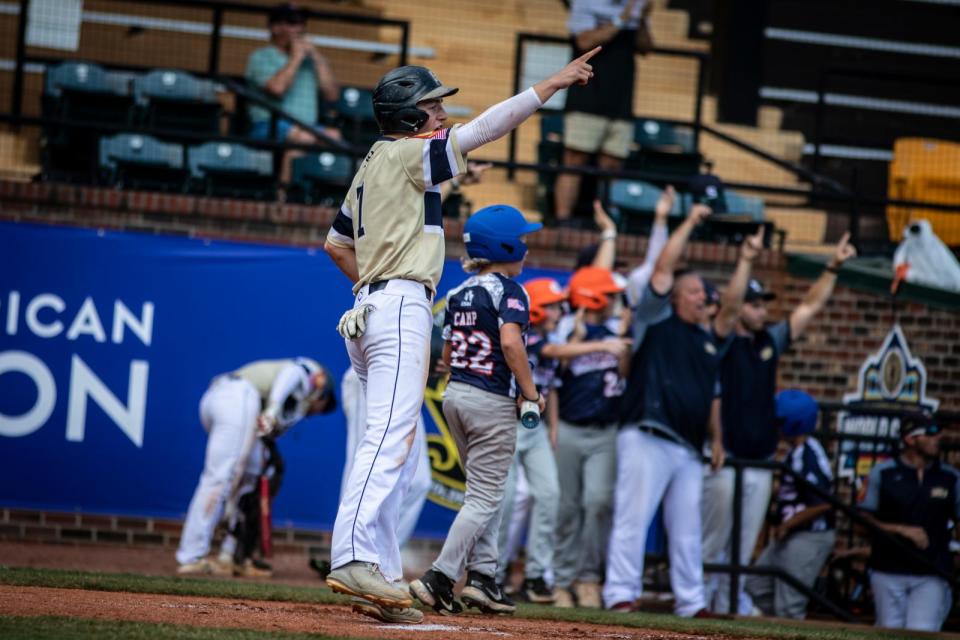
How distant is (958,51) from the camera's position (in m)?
15.4

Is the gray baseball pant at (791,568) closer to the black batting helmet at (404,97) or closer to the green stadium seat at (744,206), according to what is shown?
the green stadium seat at (744,206)

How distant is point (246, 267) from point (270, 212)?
51 cm

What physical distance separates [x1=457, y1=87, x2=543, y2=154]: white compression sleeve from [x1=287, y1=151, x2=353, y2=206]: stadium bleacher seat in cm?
595

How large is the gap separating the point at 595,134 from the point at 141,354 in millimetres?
4211

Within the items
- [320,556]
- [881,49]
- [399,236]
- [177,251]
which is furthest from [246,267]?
[881,49]

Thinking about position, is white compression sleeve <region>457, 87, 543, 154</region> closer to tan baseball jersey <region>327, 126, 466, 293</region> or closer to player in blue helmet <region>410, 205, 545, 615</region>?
tan baseball jersey <region>327, 126, 466, 293</region>

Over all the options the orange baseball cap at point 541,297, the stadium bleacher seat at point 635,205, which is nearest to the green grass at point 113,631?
the orange baseball cap at point 541,297

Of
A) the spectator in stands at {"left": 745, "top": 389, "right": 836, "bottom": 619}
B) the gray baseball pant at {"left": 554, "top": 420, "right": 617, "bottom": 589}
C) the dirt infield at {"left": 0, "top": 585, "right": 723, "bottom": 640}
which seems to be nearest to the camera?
the dirt infield at {"left": 0, "top": 585, "right": 723, "bottom": 640}

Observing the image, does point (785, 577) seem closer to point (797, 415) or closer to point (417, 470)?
point (797, 415)

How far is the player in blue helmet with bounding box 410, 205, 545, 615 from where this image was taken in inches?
237

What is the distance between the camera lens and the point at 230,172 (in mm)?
10898

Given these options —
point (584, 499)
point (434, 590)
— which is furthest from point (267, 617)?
point (584, 499)

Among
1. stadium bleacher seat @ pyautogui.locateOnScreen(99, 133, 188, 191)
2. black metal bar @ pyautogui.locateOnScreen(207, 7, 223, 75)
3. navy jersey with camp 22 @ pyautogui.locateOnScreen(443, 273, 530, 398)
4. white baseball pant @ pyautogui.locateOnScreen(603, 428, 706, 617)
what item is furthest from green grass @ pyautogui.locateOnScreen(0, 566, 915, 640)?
black metal bar @ pyautogui.locateOnScreen(207, 7, 223, 75)

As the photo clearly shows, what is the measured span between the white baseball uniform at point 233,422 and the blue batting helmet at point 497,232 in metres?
2.96
